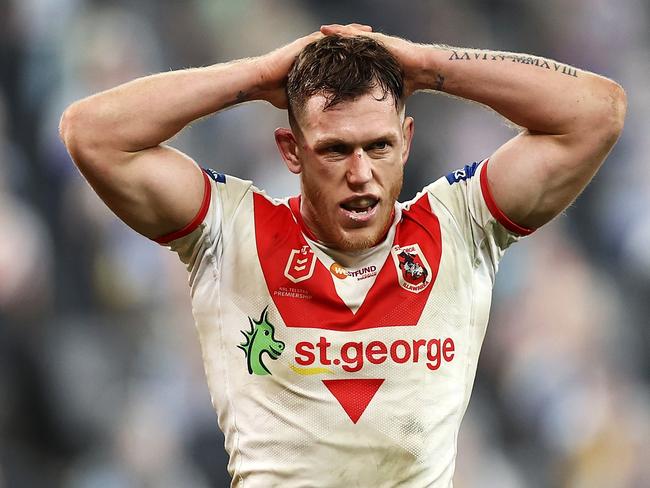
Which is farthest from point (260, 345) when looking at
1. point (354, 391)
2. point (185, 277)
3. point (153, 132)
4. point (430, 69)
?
point (185, 277)

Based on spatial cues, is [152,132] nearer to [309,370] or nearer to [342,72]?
[342,72]

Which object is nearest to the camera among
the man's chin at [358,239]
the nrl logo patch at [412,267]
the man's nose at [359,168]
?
the man's nose at [359,168]

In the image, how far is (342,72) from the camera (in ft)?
10.2

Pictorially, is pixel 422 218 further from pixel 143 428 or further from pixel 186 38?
pixel 186 38

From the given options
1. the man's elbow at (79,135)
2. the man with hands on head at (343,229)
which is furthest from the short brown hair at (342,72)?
the man's elbow at (79,135)

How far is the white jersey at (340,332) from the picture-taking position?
10.2 feet

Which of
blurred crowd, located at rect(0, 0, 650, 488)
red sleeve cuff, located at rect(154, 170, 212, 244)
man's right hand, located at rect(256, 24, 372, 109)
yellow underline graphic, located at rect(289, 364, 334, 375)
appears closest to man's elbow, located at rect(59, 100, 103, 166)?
red sleeve cuff, located at rect(154, 170, 212, 244)

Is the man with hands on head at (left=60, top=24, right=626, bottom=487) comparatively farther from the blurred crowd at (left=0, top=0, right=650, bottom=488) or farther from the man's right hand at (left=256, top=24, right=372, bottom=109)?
the blurred crowd at (left=0, top=0, right=650, bottom=488)

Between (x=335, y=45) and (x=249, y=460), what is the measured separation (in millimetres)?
1241

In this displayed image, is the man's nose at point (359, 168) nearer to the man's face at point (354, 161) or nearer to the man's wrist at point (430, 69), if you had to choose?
the man's face at point (354, 161)

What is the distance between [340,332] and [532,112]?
2.83ft

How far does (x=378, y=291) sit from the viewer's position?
3.23 metres

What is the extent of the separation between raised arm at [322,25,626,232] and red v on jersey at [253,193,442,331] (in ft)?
0.96

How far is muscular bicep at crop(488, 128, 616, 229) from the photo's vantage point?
3.20 m
